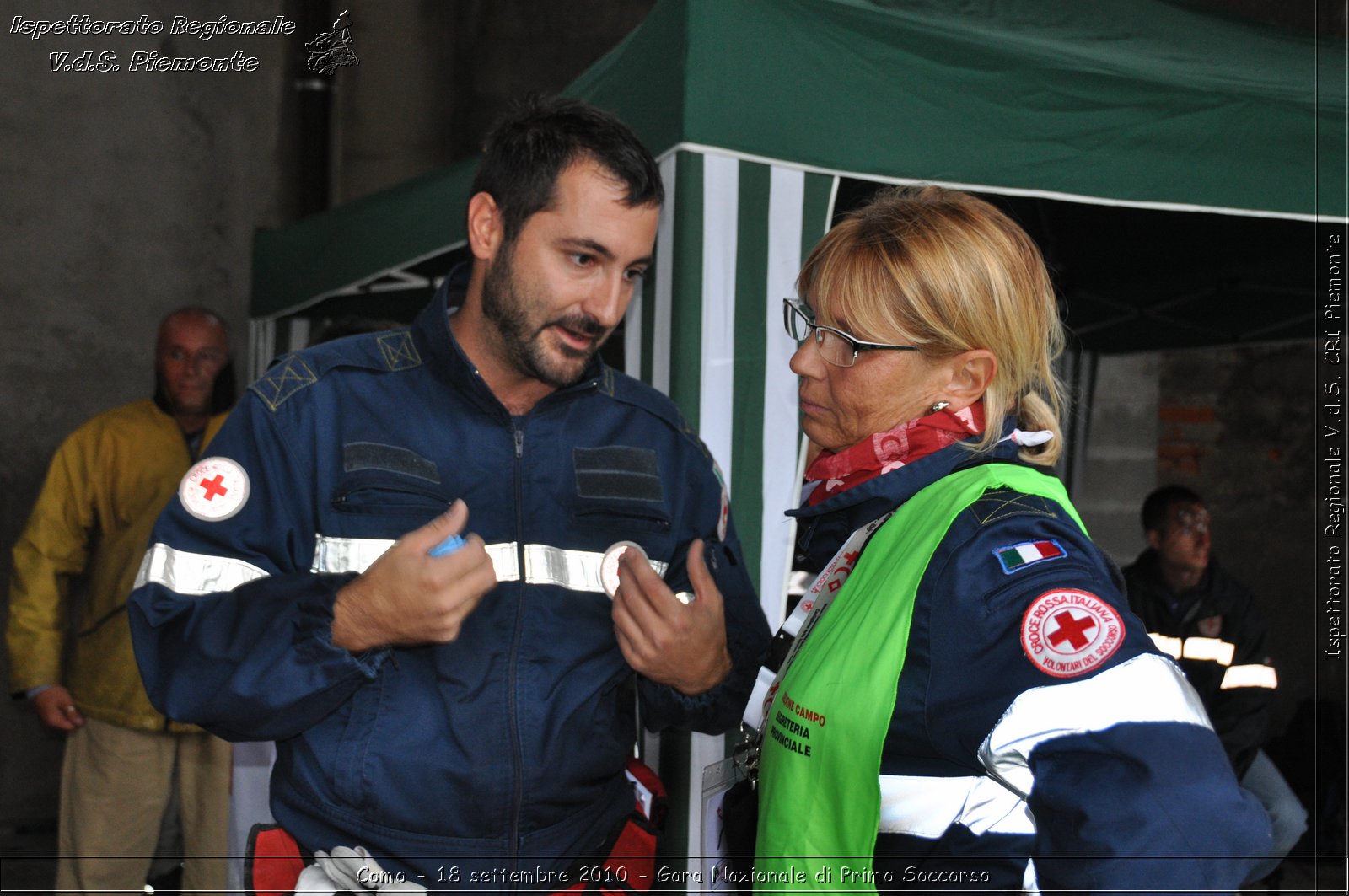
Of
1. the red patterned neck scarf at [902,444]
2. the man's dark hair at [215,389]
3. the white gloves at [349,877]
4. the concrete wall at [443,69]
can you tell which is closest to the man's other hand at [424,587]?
the white gloves at [349,877]

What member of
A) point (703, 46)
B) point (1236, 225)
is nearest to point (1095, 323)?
point (1236, 225)

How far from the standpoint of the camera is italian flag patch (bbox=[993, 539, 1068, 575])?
1.12 meters

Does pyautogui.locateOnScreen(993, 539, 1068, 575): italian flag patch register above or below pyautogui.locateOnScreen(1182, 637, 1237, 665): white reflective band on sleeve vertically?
above

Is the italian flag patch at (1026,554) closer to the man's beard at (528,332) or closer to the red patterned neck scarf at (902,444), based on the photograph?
the red patterned neck scarf at (902,444)

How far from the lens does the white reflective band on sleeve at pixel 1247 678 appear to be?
454cm

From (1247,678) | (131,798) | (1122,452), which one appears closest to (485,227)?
(131,798)

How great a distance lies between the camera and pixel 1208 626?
4664 mm

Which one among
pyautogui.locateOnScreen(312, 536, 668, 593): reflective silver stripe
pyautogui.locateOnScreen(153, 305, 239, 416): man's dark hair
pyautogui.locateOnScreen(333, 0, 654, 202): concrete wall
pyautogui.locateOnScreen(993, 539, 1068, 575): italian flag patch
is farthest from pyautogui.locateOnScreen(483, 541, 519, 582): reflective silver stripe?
pyautogui.locateOnScreen(333, 0, 654, 202): concrete wall

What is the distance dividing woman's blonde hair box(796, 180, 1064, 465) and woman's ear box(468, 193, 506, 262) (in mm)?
727

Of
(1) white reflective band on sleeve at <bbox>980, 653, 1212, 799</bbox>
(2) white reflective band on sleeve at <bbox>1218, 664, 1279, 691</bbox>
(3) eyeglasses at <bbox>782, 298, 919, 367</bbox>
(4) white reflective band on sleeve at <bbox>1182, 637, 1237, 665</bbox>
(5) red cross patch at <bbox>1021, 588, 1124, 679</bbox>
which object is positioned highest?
(3) eyeglasses at <bbox>782, 298, 919, 367</bbox>

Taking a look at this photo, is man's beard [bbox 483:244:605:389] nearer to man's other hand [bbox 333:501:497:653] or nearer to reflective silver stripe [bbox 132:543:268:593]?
man's other hand [bbox 333:501:497:653]

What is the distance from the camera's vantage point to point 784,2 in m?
2.74

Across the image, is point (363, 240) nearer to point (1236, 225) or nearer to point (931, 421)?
point (1236, 225)

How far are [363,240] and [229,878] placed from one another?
301 centimetres
